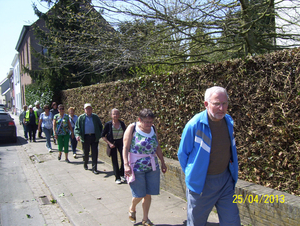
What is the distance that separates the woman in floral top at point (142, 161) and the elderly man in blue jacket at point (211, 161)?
3.32 ft

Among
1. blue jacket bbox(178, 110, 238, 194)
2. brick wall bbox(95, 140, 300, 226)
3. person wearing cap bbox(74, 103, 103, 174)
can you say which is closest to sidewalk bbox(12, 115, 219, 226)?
brick wall bbox(95, 140, 300, 226)

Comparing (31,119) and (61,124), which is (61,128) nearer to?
(61,124)

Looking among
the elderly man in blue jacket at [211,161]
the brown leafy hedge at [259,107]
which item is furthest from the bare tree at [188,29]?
the elderly man in blue jacket at [211,161]

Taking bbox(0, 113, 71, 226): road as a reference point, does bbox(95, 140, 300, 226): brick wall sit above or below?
above

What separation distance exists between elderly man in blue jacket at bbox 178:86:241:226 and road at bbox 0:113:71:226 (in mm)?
2592

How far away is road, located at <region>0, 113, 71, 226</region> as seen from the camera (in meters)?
4.47

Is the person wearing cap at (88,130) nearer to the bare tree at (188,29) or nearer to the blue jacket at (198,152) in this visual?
the bare tree at (188,29)

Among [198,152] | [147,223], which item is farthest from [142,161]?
[198,152]

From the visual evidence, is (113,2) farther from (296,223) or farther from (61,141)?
(296,223)

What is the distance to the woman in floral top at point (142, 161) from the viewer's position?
12.5 feet

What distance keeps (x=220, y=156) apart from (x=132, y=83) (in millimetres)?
5096

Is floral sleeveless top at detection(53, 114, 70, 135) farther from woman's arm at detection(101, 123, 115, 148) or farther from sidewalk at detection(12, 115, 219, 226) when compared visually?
woman's arm at detection(101, 123, 115, 148)

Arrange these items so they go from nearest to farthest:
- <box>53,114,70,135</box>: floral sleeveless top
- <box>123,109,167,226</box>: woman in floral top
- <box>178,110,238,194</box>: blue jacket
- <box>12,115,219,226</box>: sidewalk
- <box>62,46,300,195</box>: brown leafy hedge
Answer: <box>178,110,238,194</box>: blue jacket < <box>62,46,300,195</box>: brown leafy hedge < <box>123,109,167,226</box>: woman in floral top < <box>12,115,219,226</box>: sidewalk < <box>53,114,70,135</box>: floral sleeveless top

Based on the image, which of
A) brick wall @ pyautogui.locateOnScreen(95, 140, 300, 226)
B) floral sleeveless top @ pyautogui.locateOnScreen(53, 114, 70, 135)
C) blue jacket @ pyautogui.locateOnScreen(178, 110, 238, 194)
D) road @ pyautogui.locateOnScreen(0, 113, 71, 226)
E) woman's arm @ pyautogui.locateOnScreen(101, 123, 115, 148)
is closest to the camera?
blue jacket @ pyautogui.locateOnScreen(178, 110, 238, 194)
